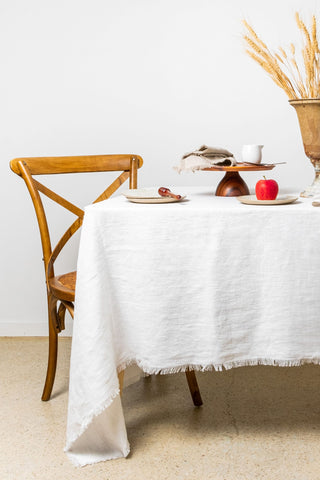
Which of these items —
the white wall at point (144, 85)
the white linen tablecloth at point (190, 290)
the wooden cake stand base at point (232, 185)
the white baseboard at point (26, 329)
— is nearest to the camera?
the white linen tablecloth at point (190, 290)

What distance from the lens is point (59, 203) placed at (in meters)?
1.88

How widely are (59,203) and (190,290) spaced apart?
676 mm

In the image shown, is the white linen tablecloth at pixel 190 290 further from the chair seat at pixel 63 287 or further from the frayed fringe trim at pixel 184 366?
the chair seat at pixel 63 287

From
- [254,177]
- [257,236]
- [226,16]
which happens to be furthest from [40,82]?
[257,236]

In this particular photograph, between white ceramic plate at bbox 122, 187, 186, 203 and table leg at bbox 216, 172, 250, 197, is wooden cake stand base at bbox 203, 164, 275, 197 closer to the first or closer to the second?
table leg at bbox 216, 172, 250, 197

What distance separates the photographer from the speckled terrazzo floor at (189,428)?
4.87ft

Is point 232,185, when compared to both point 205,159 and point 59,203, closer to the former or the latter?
point 205,159

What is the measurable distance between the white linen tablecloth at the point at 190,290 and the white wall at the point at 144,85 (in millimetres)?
1036

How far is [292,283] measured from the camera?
136 cm

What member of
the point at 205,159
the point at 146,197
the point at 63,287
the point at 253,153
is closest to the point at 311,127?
the point at 253,153

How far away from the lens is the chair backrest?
177 centimetres

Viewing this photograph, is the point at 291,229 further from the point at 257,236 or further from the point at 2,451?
the point at 2,451

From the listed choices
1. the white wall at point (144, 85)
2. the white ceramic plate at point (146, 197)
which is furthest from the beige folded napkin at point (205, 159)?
the white wall at point (144, 85)

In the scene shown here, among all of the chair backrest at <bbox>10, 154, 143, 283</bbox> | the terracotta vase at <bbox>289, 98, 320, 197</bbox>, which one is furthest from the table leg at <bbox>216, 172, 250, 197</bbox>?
the chair backrest at <bbox>10, 154, 143, 283</bbox>
